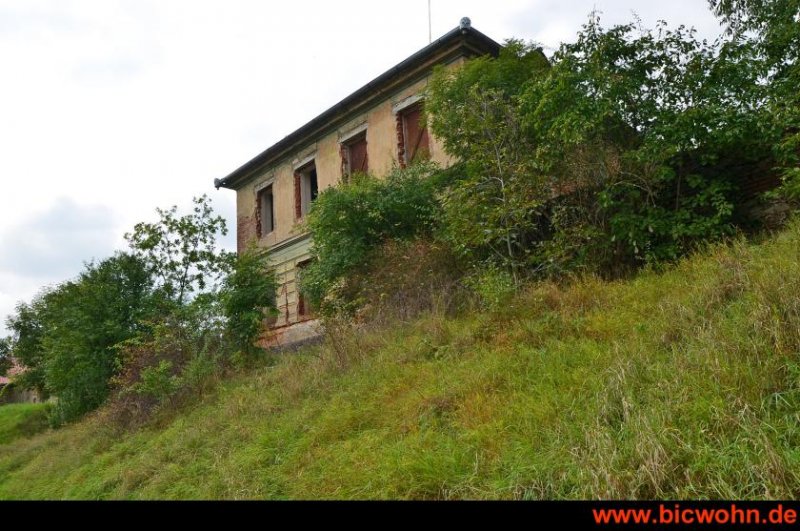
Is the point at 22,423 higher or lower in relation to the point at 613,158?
lower

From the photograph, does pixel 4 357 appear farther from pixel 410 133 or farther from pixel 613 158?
pixel 613 158

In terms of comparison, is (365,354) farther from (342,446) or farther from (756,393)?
(756,393)

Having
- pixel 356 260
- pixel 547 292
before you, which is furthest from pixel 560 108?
pixel 356 260

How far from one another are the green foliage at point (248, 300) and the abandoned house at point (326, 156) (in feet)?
4.28

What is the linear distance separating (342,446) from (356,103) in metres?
13.2

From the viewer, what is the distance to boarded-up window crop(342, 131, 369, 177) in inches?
632

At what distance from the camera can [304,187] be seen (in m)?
18.3

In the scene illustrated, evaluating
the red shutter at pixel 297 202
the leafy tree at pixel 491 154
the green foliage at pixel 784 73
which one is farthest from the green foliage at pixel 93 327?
the green foliage at pixel 784 73

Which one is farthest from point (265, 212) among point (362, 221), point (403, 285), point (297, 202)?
point (403, 285)

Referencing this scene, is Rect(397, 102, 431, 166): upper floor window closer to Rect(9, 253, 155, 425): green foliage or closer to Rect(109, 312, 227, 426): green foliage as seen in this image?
Rect(109, 312, 227, 426): green foliage

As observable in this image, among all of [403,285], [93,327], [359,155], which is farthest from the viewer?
[359,155]

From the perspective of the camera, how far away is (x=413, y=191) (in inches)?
392

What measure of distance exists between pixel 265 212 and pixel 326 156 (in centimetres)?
445

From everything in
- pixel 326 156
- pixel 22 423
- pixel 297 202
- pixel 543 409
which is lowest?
pixel 22 423
